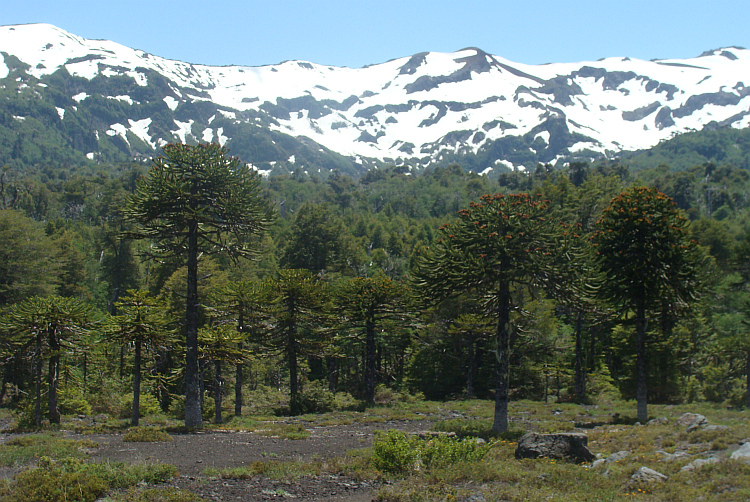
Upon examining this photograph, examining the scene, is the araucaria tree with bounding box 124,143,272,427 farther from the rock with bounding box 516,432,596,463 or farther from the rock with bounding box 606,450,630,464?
the rock with bounding box 606,450,630,464

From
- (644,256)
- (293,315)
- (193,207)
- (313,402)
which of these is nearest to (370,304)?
(293,315)

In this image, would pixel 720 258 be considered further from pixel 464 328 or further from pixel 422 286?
pixel 422 286

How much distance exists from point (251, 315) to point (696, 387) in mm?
31417

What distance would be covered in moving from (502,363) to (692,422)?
23.3 feet

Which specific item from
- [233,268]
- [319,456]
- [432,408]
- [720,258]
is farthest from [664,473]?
[720,258]

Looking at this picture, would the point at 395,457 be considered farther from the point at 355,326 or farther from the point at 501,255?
the point at 355,326

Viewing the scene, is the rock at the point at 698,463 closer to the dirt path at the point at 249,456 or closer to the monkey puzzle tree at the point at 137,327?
the dirt path at the point at 249,456

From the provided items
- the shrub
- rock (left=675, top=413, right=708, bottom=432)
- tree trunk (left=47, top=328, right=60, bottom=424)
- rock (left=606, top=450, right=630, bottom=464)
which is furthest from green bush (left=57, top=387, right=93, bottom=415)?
rock (left=675, top=413, right=708, bottom=432)

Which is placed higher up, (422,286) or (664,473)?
(422,286)

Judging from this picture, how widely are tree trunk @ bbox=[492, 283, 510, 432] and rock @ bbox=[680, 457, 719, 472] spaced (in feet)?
28.6

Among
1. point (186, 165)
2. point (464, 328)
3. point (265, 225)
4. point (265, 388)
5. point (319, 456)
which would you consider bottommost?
point (265, 388)

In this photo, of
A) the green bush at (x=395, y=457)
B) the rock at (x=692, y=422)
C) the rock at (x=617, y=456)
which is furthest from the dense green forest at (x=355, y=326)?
the green bush at (x=395, y=457)

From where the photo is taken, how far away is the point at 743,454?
1296cm

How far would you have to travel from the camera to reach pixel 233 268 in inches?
2372
